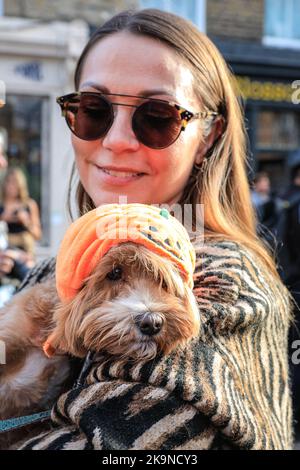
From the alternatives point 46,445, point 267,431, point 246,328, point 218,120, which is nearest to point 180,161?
point 218,120

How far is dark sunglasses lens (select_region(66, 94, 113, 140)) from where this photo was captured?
213 cm

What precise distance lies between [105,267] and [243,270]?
0.41m

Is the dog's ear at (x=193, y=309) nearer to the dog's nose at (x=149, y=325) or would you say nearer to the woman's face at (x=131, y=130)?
the dog's nose at (x=149, y=325)

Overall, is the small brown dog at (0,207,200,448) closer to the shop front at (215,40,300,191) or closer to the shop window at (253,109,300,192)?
the shop front at (215,40,300,191)

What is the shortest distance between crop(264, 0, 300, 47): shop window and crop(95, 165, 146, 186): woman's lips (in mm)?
11326

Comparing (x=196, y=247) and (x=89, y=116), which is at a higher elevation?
(x=89, y=116)

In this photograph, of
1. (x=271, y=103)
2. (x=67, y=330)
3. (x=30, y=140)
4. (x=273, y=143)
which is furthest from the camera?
(x=273, y=143)

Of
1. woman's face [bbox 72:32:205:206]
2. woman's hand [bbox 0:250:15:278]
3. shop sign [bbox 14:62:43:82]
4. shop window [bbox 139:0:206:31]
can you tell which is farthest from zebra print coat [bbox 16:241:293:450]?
shop window [bbox 139:0:206:31]

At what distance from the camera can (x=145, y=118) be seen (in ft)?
6.82

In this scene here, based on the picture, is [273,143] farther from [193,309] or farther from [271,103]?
[193,309]

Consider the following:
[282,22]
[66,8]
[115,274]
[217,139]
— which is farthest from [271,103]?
[115,274]

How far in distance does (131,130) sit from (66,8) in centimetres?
988

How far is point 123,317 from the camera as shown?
5.33 feet
